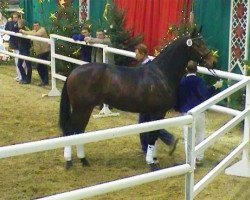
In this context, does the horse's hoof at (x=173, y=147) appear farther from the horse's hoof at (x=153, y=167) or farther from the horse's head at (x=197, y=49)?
the horse's head at (x=197, y=49)

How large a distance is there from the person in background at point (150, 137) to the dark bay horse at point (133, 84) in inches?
8.7

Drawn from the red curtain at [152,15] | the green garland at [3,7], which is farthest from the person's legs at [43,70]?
the green garland at [3,7]

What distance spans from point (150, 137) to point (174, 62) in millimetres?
971

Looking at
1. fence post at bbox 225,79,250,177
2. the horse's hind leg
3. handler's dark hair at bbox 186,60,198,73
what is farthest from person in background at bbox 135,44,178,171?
fence post at bbox 225,79,250,177

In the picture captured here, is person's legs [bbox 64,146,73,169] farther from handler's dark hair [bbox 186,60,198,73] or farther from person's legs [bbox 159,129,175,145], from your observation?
handler's dark hair [bbox 186,60,198,73]

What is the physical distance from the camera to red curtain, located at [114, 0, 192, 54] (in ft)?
39.9

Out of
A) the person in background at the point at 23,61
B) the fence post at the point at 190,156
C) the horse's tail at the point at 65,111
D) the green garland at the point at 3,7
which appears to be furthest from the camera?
the green garland at the point at 3,7

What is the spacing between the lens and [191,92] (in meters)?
7.18

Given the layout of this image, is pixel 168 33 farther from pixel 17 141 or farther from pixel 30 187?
pixel 30 187

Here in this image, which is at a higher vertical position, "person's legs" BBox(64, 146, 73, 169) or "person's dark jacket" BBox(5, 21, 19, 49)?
"person's dark jacket" BBox(5, 21, 19, 49)

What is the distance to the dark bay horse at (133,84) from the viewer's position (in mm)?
7145

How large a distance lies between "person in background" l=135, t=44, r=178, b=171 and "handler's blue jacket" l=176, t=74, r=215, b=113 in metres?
0.37

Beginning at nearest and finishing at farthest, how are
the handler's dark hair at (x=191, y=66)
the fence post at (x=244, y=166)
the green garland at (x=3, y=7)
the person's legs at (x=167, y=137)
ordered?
the fence post at (x=244, y=166), the handler's dark hair at (x=191, y=66), the person's legs at (x=167, y=137), the green garland at (x=3, y=7)

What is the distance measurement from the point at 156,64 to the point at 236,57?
4337 millimetres
